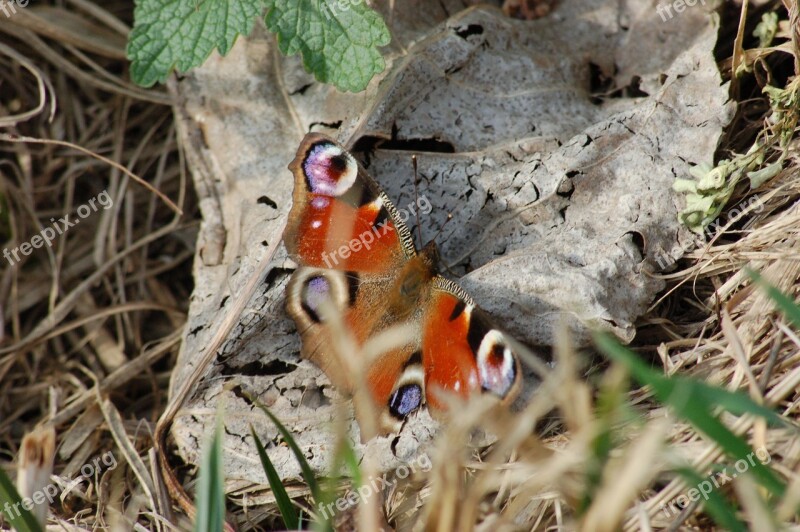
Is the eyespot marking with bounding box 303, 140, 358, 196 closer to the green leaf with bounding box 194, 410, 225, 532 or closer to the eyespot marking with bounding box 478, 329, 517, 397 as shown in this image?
the eyespot marking with bounding box 478, 329, 517, 397

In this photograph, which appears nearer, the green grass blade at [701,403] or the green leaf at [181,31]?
the green grass blade at [701,403]

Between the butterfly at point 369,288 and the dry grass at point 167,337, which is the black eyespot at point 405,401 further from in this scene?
the dry grass at point 167,337

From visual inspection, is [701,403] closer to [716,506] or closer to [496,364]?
[716,506]

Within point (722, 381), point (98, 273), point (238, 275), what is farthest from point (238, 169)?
point (722, 381)

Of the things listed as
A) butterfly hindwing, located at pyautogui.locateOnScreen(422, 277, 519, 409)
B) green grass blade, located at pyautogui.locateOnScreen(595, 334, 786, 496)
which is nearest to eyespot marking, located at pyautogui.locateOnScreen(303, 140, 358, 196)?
butterfly hindwing, located at pyautogui.locateOnScreen(422, 277, 519, 409)

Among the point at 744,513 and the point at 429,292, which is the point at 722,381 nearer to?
the point at 744,513

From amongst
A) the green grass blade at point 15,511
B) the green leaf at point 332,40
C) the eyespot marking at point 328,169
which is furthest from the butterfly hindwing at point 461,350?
the green grass blade at point 15,511
